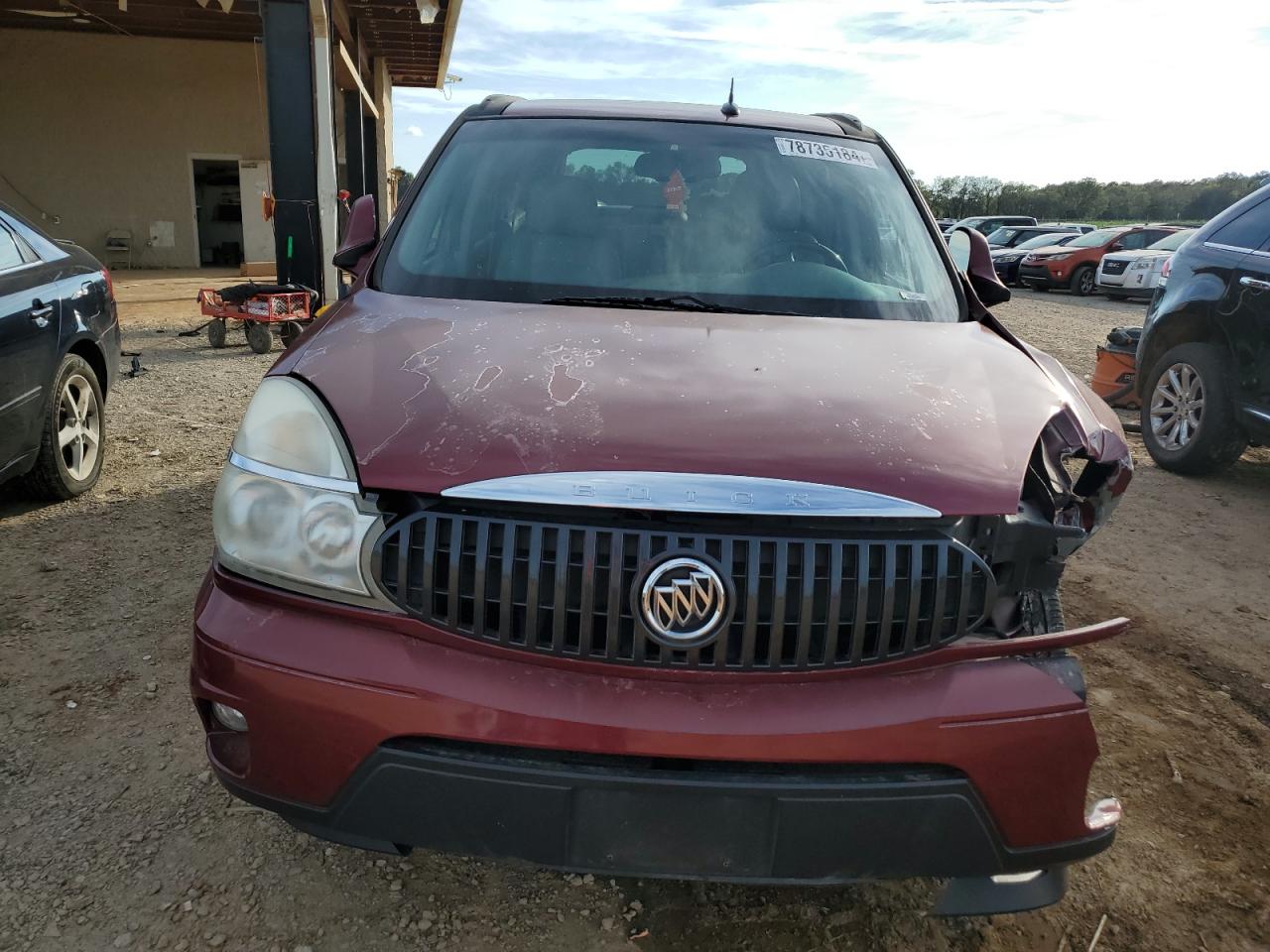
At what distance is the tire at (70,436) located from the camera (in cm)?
445

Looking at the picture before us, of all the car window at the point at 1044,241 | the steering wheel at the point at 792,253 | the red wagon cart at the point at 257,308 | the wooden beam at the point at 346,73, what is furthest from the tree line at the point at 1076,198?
the steering wheel at the point at 792,253

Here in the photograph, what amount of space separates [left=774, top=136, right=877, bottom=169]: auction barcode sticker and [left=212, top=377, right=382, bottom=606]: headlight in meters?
1.87

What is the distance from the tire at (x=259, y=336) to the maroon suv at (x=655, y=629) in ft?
26.0

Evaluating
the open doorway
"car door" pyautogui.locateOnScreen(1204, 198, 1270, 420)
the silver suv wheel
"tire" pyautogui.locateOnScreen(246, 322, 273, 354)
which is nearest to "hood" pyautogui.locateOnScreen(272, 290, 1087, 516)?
"car door" pyautogui.locateOnScreen(1204, 198, 1270, 420)

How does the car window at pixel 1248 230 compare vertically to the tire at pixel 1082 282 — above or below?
above

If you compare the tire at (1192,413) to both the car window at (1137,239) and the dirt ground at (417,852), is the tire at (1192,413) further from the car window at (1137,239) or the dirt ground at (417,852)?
the car window at (1137,239)

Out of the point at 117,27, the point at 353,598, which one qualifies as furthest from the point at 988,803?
the point at 117,27

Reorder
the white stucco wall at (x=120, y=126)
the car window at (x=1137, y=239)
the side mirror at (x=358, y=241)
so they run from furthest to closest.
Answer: the car window at (x=1137, y=239) → the white stucco wall at (x=120, y=126) → the side mirror at (x=358, y=241)

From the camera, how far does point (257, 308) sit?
916 centimetres

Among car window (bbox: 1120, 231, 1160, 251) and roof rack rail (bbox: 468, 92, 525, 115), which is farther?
car window (bbox: 1120, 231, 1160, 251)

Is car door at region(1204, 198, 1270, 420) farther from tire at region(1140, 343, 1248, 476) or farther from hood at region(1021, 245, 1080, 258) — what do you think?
hood at region(1021, 245, 1080, 258)

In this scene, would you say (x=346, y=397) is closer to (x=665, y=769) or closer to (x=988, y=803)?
(x=665, y=769)

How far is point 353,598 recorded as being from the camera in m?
1.75

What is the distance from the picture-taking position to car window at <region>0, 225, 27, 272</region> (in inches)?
164
